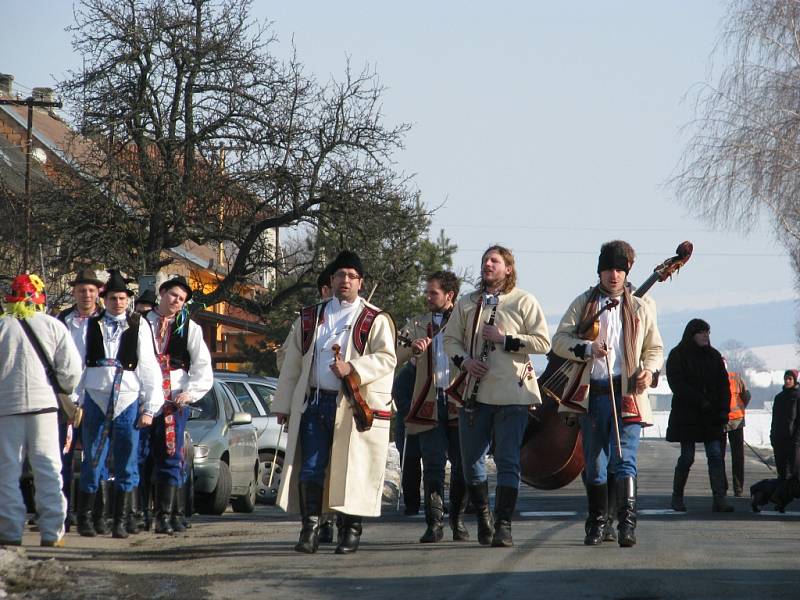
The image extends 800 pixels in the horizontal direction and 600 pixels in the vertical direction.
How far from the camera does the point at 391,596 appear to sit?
7.63 meters

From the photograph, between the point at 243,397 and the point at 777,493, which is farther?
the point at 243,397

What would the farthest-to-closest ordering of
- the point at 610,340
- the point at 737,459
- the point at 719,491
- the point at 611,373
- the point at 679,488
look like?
the point at 737,459, the point at 679,488, the point at 719,491, the point at 610,340, the point at 611,373

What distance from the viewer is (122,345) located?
1125cm

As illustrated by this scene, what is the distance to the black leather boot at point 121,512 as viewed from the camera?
437 inches

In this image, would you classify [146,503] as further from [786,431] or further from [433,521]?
[786,431]

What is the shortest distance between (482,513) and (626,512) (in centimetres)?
99

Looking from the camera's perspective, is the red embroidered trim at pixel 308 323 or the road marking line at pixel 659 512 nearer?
the red embroidered trim at pixel 308 323

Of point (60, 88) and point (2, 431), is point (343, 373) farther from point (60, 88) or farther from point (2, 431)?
point (60, 88)

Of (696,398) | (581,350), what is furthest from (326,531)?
(696,398)

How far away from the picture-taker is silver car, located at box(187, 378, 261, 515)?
45.6 feet

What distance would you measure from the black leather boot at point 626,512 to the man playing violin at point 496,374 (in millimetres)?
698

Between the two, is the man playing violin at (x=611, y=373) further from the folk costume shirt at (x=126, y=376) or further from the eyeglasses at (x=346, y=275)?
the folk costume shirt at (x=126, y=376)

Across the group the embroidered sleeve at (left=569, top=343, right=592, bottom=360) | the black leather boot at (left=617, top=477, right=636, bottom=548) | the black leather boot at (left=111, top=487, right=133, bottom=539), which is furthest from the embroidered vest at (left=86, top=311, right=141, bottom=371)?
the black leather boot at (left=617, top=477, right=636, bottom=548)

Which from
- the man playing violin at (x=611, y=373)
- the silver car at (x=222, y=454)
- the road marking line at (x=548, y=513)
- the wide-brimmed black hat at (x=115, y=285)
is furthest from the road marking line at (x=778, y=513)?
the wide-brimmed black hat at (x=115, y=285)
